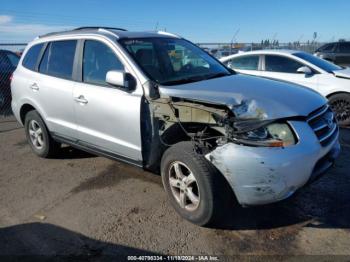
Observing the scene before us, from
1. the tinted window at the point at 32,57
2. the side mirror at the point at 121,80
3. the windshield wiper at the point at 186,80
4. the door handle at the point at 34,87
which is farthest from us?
the tinted window at the point at 32,57

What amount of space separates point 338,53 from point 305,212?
14.4 meters

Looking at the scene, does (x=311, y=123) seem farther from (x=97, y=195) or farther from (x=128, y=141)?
(x=97, y=195)

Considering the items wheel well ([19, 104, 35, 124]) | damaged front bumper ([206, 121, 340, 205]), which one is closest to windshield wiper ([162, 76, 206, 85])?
damaged front bumper ([206, 121, 340, 205])

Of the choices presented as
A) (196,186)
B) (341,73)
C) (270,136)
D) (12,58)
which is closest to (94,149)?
(196,186)

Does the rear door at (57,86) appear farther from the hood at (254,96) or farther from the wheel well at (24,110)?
the hood at (254,96)

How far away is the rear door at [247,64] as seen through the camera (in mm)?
8179

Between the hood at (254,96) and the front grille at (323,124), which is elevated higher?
the hood at (254,96)

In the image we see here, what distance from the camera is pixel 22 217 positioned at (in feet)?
12.6

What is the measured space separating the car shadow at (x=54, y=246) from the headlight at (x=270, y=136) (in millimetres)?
1310

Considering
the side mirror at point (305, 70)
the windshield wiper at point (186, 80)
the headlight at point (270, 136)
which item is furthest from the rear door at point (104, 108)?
the side mirror at point (305, 70)

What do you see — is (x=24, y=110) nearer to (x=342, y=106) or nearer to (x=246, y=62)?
(x=246, y=62)

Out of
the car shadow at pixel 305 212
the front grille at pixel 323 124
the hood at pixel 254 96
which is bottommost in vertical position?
the car shadow at pixel 305 212

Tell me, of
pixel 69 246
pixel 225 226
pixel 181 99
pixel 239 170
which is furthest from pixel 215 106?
pixel 69 246

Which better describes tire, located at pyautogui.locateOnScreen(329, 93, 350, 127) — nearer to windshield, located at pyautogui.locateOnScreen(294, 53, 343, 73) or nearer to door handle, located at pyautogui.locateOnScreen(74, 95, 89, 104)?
windshield, located at pyautogui.locateOnScreen(294, 53, 343, 73)
